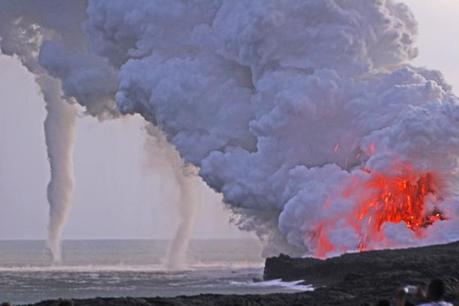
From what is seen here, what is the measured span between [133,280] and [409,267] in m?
38.3

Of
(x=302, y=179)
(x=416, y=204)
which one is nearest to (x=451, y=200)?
(x=416, y=204)

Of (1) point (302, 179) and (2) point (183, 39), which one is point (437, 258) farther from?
(2) point (183, 39)

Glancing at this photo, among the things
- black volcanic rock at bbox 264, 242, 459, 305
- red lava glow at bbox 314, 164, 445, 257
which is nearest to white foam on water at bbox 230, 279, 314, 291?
black volcanic rock at bbox 264, 242, 459, 305

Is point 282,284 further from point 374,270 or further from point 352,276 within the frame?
point 352,276

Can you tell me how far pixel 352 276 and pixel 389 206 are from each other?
24667 millimetres

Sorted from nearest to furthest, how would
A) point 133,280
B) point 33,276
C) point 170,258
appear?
point 133,280, point 33,276, point 170,258

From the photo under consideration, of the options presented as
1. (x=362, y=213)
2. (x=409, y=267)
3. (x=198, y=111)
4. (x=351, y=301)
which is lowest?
(x=351, y=301)

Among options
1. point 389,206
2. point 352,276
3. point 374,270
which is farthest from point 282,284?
point 389,206

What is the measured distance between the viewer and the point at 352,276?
7594cm

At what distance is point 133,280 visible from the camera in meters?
110

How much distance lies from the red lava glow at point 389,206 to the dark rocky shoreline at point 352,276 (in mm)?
6751

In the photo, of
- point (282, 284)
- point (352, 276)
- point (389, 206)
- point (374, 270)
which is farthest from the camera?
point (389, 206)

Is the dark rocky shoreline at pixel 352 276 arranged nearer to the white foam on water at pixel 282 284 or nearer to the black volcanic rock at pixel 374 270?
the black volcanic rock at pixel 374 270

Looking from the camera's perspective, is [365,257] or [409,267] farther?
[365,257]
